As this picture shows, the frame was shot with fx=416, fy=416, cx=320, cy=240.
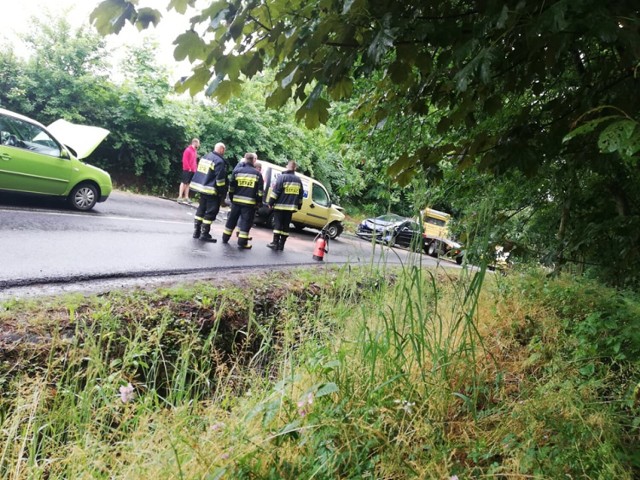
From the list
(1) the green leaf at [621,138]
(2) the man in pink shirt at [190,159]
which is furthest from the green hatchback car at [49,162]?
(1) the green leaf at [621,138]

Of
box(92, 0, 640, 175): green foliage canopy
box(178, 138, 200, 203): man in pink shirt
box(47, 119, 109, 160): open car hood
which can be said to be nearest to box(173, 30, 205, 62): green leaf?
box(92, 0, 640, 175): green foliage canopy

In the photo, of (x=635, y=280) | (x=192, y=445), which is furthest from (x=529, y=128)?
(x=635, y=280)

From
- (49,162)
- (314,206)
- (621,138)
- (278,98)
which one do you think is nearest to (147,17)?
(278,98)

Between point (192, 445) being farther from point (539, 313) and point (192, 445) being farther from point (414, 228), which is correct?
point (539, 313)

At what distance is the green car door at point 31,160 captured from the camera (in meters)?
6.79

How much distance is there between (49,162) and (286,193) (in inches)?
168

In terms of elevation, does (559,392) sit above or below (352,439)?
above

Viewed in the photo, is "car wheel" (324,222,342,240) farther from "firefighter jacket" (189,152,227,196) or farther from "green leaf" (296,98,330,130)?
"green leaf" (296,98,330,130)

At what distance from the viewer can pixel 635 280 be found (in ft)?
14.6

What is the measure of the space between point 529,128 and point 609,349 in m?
1.52

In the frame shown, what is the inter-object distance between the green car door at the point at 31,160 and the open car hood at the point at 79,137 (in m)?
0.80

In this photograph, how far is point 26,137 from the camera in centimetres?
705

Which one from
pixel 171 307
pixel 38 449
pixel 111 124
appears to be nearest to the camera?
pixel 38 449

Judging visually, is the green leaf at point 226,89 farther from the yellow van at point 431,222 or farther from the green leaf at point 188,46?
the yellow van at point 431,222
